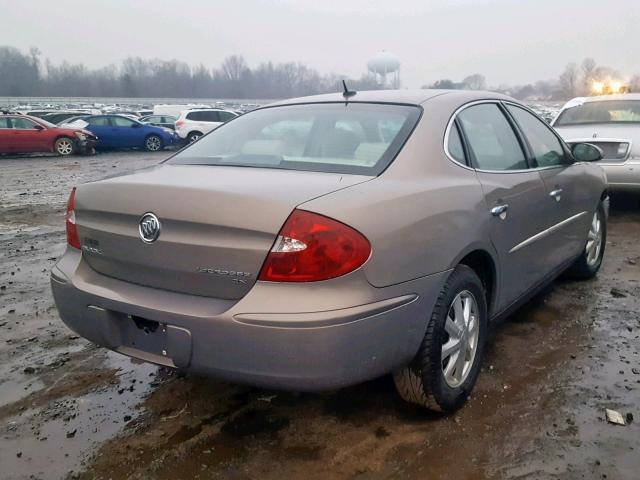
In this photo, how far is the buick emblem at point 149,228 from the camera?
2.34m

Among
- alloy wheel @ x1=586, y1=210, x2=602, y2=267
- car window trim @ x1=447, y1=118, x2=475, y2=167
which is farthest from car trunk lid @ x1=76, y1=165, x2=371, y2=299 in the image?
alloy wheel @ x1=586, y1=210, x2=602, y2=267

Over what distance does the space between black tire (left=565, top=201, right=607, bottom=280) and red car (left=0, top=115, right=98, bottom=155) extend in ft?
57.4

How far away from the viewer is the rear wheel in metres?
18.7

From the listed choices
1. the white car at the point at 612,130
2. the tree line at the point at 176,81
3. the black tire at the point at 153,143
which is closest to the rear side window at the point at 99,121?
the black tire at the point at 153,143

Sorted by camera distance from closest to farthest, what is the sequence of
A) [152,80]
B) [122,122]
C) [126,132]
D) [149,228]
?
1. [149,228]
2. [126,132]
3. [122,122]
4. [152,80]

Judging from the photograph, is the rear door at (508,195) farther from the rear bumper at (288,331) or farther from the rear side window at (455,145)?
the rear bumper at (288,331)

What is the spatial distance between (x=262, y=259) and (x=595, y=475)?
1.57m

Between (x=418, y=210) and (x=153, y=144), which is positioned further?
(x=153, y=144)

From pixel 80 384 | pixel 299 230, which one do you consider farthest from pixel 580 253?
pixel 80 384

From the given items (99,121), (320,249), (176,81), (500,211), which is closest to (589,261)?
(500,211)

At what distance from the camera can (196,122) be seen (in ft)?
76.4

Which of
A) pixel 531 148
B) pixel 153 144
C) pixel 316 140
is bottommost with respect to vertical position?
pixel 153 144

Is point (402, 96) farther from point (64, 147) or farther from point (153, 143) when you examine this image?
point (153, 143)

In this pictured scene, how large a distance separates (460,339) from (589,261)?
2.49 metres
